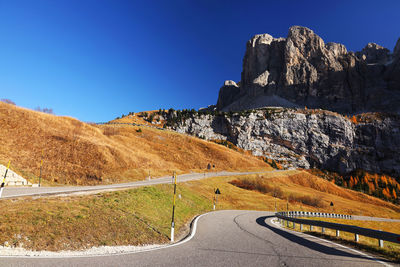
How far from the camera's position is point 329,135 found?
410ft

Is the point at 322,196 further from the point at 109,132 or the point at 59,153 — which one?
the point at 109,132

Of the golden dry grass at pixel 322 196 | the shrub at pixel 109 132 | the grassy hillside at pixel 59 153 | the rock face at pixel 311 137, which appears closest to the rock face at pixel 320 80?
→ the rock face at pixel 311 137

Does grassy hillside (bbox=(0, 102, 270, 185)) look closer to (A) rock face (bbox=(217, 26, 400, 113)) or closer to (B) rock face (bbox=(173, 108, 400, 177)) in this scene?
(B) rock face (bbox=(173, 108, 400, 177))

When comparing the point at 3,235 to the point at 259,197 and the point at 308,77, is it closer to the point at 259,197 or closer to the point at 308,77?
the point at 259,197

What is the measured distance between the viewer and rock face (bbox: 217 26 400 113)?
553ft

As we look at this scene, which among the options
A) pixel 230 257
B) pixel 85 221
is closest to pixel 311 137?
pixel 230 257

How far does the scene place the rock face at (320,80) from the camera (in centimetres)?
16850

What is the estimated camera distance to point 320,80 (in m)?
175

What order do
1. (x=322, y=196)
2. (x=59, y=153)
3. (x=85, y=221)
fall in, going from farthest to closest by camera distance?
(x=322, y=196) → (x=59, y=153) → (x=85, y=221)

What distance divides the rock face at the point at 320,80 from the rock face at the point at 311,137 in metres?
41.8

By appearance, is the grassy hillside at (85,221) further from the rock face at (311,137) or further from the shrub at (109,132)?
the rock face at (311,137)

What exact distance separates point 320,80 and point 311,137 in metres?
80.6

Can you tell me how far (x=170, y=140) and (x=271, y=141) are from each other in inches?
2696

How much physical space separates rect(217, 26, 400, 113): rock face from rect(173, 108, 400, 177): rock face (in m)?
41.8
